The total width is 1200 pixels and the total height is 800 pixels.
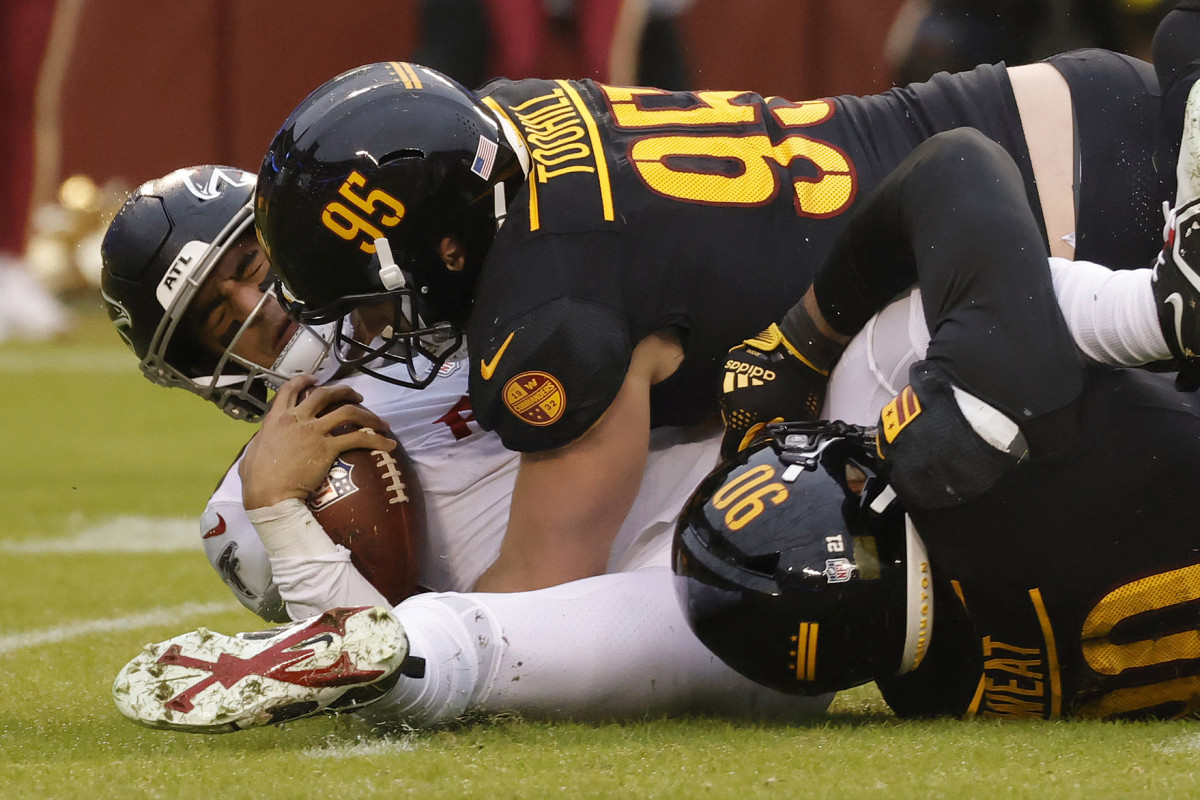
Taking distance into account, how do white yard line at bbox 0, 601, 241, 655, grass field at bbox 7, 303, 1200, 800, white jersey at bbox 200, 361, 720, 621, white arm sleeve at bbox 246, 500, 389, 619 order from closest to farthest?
grass field at bbox 7, 303, 1200, 800 → white arm sleeve at bbox 246, 500, 389, 619 → white jersey at bbox 200, 361, 720, 621 → white yard line at bbox 0, 601, 241, 655

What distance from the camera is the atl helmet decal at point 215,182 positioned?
123 inches

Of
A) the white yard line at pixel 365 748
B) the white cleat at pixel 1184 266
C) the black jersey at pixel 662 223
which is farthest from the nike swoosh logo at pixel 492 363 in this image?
the white cleat at pixel 1184 266

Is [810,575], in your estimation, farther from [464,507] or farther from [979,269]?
[464,507]

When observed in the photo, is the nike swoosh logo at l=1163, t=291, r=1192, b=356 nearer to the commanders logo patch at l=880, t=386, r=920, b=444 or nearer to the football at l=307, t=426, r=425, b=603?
the commanders logo patch at l=880, t=386, r=920, b=444

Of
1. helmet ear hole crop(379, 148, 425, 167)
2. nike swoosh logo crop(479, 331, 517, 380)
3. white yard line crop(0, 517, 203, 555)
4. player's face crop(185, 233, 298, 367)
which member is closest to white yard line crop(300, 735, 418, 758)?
nike swoosh logo crop(479, 331, 517, 380)

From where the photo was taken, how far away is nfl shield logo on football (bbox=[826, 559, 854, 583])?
2170 millimetres

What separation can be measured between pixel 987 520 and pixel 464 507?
110cm

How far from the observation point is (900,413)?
2.16 m

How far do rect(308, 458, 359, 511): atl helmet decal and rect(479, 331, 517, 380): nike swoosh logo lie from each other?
1.14 feet

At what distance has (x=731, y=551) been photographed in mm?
2211

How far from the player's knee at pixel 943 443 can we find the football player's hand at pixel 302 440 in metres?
1.00

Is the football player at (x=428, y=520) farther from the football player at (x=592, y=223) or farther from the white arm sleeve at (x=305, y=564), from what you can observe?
the football player at (x=592, y=223)

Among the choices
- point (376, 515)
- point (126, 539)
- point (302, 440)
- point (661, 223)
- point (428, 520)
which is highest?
point (661, 223)

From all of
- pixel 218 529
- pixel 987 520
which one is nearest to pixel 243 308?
pixel 218 529
